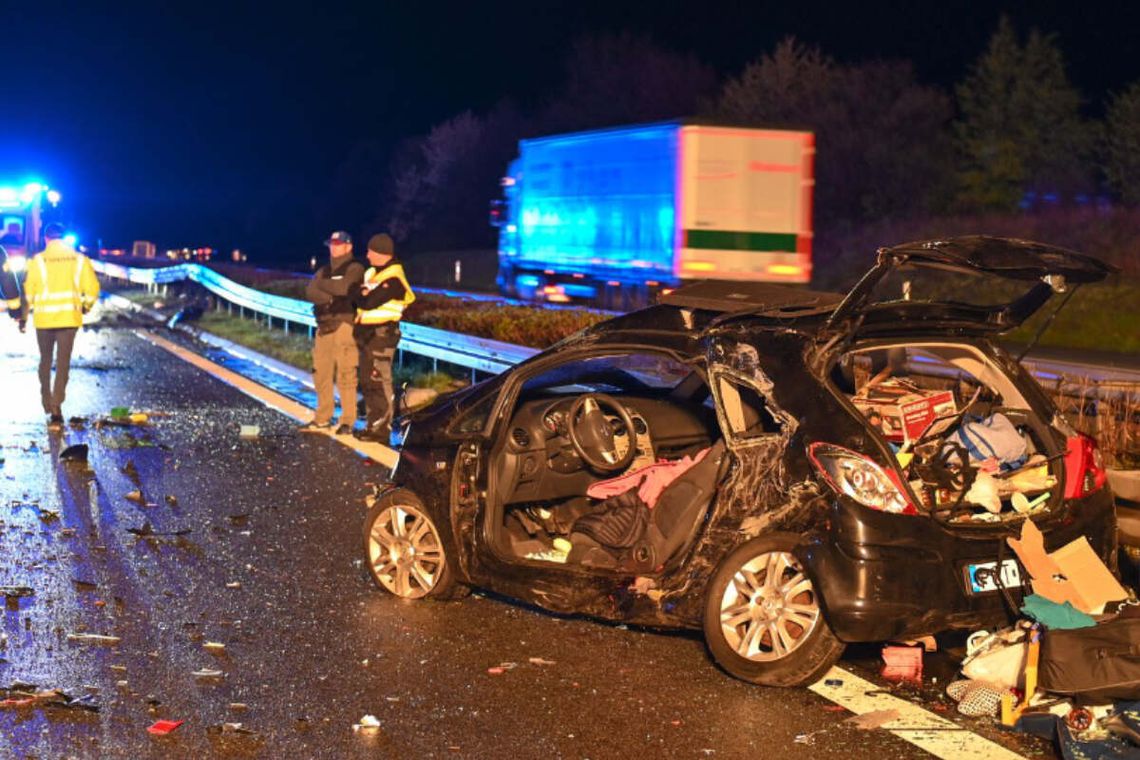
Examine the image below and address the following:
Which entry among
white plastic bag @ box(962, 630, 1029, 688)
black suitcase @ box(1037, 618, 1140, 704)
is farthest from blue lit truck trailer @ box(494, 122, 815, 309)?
black suitcase @ box(1037, 618, 1140, 704)

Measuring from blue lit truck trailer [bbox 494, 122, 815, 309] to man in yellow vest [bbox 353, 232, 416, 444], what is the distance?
14.0 meters

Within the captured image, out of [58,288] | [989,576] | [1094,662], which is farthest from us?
[58,288]

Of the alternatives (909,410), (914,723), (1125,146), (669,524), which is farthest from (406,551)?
(1125,146)

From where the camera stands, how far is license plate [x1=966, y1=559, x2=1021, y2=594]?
604 centimetres

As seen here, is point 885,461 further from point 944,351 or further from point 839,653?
point 944,351

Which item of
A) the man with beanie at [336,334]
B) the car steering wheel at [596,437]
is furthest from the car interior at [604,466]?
the man with beanie at [336,334]

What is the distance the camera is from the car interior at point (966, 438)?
639 cm

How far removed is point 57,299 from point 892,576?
34.1ft

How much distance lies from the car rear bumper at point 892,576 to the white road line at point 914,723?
25cm

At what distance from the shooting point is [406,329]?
18062 mm

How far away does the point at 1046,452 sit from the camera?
678 cm

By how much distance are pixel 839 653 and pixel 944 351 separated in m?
1.61

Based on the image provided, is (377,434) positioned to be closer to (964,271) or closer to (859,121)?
(964,271)

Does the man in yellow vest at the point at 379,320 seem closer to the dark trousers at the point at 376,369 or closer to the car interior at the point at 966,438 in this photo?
the dark trousers at the point at 376,369
